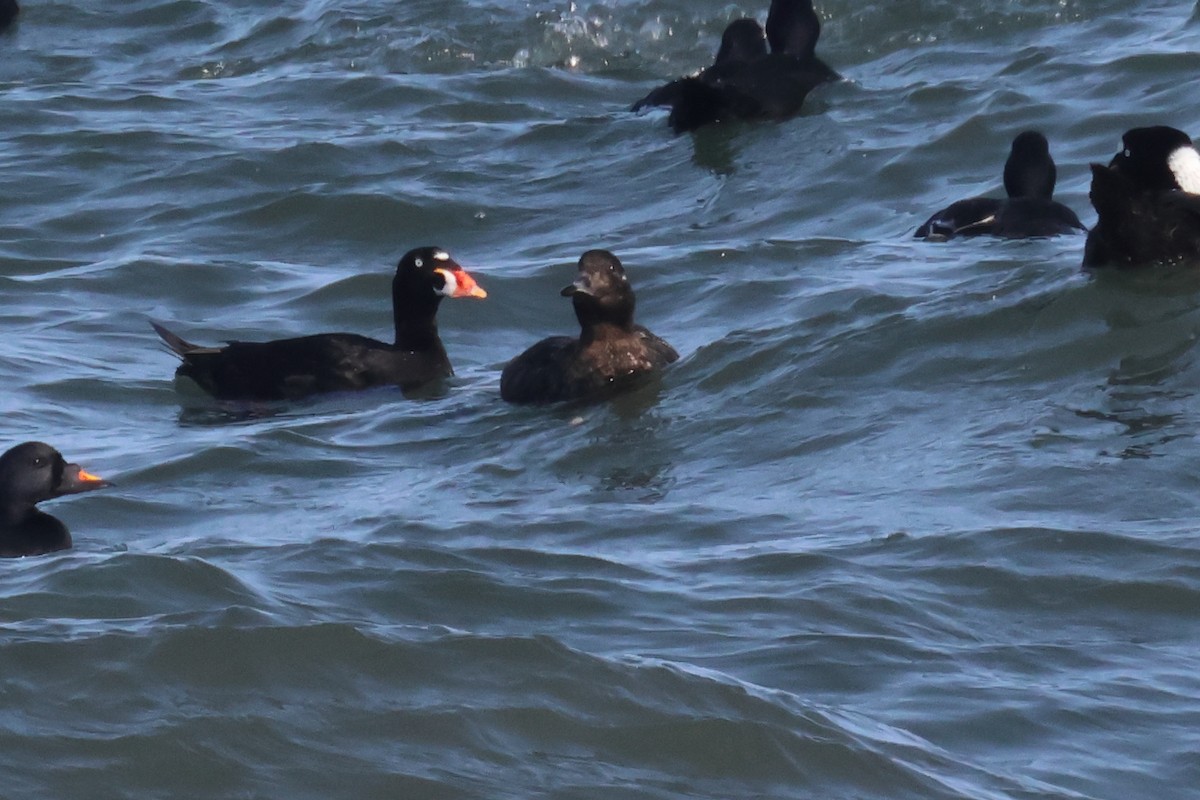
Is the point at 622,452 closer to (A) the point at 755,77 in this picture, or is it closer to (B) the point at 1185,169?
(B) the point at 1185,169

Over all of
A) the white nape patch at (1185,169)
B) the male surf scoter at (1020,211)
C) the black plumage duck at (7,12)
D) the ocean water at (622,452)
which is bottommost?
the ocean water at (622,452)

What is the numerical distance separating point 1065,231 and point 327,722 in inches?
287

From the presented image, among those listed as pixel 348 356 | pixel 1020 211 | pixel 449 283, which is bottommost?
pixel 348 356

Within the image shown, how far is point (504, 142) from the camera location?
17.4m

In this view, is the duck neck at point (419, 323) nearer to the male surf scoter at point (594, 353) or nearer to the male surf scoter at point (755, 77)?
the male surf scoter at point (594, 353)

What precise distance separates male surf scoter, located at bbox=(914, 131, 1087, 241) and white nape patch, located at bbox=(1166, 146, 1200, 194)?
1.53 meters

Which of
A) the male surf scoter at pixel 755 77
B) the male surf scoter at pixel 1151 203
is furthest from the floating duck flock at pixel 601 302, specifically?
the male surf scoter at pixel 755 77

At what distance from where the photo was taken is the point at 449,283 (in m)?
12.2

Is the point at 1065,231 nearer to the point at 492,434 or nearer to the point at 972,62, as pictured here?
the point at 492,434

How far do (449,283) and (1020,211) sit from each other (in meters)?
3.18

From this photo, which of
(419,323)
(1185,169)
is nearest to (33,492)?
(419,323)

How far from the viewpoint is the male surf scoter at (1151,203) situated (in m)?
10.9

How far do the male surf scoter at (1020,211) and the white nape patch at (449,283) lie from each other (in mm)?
2731

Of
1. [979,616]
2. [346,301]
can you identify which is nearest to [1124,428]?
[979,616]
